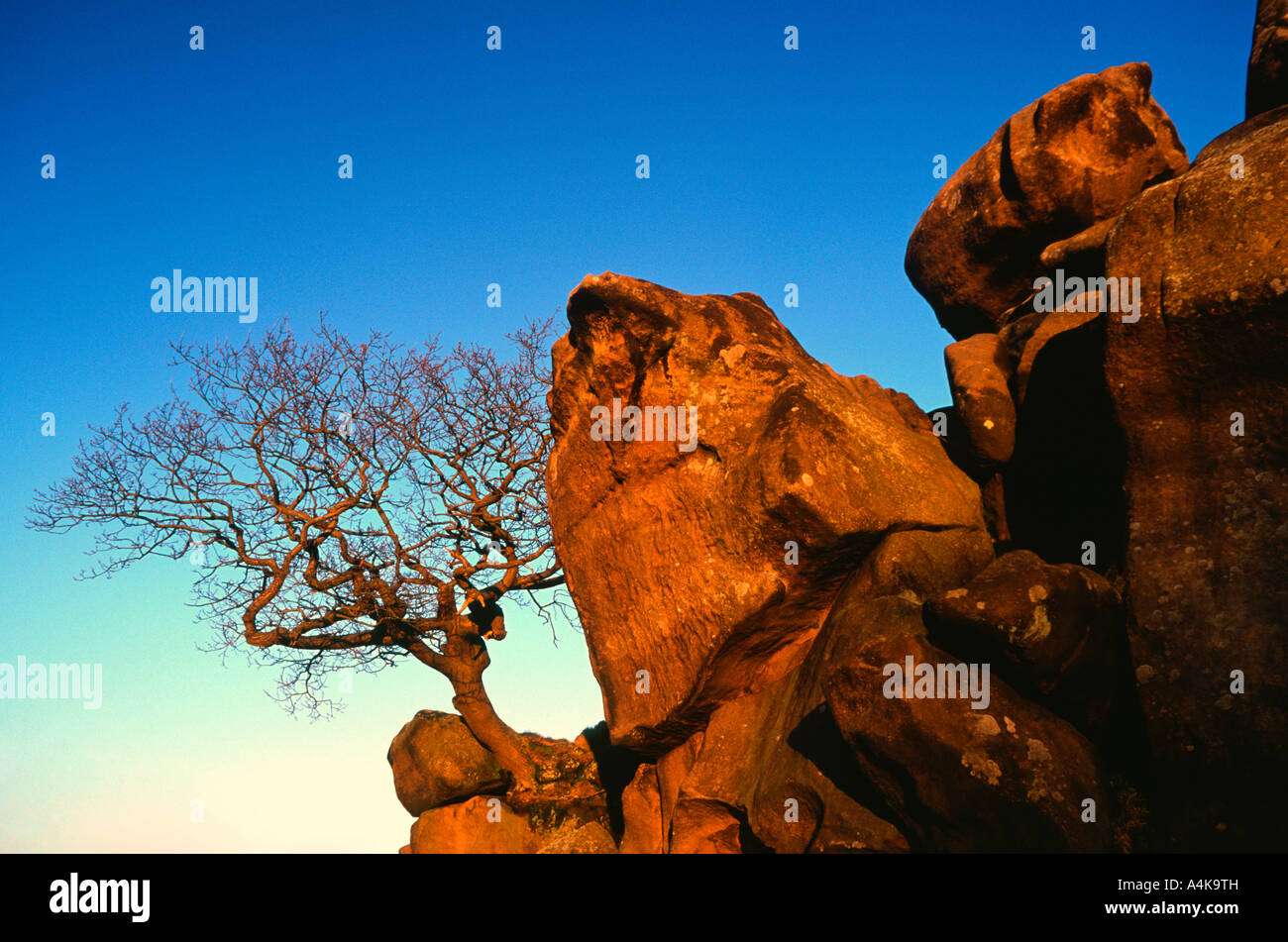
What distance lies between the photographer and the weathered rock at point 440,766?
14984 mm

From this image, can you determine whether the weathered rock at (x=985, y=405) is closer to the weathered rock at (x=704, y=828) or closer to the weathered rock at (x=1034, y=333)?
the weathered rock at (x=1034, y=333)

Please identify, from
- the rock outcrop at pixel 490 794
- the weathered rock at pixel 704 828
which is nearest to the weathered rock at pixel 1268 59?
the weathered rock at pixel 704 828

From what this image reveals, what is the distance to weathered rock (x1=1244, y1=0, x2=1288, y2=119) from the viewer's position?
8.70 metres

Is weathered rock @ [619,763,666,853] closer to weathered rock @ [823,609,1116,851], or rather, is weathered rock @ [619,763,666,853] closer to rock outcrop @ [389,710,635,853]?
rock outcrop @ [389,710,635,853]

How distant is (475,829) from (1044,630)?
1089 cm

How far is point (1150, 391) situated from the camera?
726 cm

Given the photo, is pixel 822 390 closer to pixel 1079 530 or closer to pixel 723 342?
pixel 723 342

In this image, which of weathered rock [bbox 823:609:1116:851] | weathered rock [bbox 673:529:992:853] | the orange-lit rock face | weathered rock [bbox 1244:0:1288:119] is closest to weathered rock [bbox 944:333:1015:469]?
the orange-lit rock face

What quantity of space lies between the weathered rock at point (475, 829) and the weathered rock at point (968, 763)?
8856mm

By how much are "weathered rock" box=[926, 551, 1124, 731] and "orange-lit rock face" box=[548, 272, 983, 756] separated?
2168mm

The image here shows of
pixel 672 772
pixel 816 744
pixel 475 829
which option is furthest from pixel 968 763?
pixel 475 829

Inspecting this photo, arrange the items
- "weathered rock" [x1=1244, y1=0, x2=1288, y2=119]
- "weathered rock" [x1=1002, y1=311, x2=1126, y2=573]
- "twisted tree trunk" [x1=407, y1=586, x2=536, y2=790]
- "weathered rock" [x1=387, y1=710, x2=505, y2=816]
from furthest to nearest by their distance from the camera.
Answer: "twisted tree trunk" [x1=407, y1=586, x2=536, y2=790] → "weathered rock" [x1=387, y1=710, x2=505, y2=816] → "weathered rock" [x1=1244, y1=0, x2=1288, y2=119] → "weathered rock" [x1=1002, y1=311, x2=1126, y2=573]

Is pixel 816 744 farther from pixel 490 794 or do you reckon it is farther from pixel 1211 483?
pixel 490 794

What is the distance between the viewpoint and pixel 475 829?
1490cm
